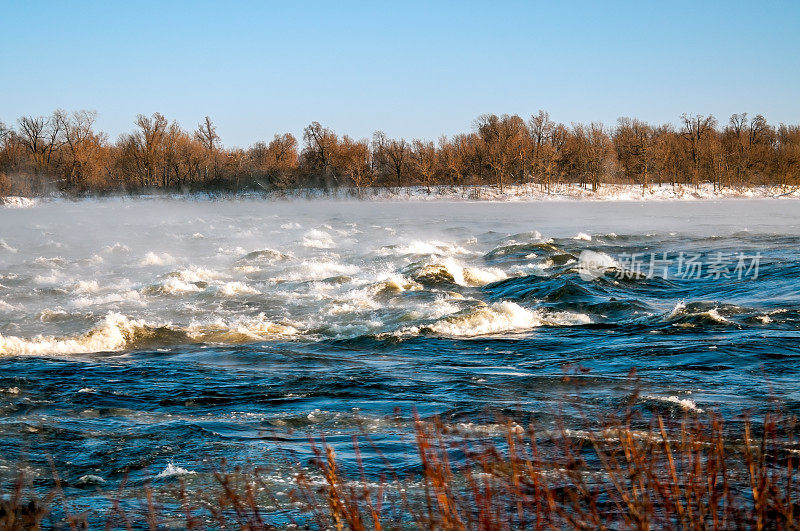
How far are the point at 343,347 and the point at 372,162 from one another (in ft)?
249

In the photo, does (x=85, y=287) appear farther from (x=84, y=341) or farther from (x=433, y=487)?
(x=433, y=487)

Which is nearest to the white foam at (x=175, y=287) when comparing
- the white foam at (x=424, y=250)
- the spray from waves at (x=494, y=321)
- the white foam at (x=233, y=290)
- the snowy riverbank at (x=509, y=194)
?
the white foam at (x=233, y=290)

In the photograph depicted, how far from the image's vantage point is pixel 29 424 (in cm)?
722

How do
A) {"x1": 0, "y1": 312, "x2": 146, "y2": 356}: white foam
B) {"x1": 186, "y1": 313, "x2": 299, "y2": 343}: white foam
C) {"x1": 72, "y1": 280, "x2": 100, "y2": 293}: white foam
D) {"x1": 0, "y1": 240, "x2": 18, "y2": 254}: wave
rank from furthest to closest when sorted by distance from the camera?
{"x1": 0, "y1": 240, "x2": 18, "y2": 254}: wave → {"x1": 72, "y1": 280, "x2": 100, "y2": 293}: white foam → {"x1": 186, "y1": 313, "x2": 299, "y2": 343}: white foam → {"x1": 0, "y1": 312, "x2": 146, "y2": 356}: white foam

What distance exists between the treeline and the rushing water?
5702 cm

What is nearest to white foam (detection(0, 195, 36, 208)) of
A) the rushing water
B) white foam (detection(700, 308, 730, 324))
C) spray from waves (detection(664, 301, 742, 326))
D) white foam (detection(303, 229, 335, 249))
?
white foam (detection(303, 229, 335, 249))

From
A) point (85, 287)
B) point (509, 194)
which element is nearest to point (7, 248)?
point (85, 287)

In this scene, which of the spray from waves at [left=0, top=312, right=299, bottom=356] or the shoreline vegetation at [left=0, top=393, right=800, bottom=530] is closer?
the shoreline vegetation at [left=0, top=393, right=800, bottom=530]

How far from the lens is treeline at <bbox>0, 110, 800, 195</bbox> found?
7875cm

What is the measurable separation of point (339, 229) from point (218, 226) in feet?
26.1

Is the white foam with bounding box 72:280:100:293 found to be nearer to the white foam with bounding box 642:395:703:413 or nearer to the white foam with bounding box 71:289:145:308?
the white foam with bounding box 71:289:145:308

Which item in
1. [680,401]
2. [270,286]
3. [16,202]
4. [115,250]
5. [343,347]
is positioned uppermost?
[16,202]

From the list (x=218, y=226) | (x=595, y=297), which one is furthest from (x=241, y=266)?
(x=218, y=226)

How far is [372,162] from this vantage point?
282 feet
